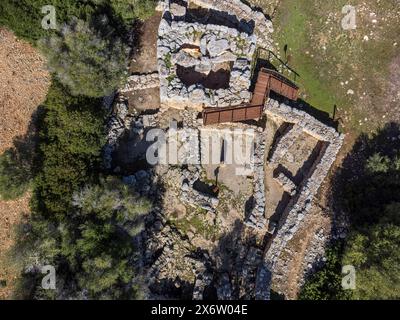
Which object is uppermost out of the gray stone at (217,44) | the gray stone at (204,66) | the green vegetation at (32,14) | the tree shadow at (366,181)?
the green vegetation at (32,14)

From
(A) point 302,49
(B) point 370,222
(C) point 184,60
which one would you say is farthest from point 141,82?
(B) point 370,222

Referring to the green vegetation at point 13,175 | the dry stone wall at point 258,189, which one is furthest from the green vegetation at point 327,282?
the green vegetation at point 13,175

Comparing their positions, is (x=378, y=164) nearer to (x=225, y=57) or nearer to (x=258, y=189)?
(x=258, y=189)

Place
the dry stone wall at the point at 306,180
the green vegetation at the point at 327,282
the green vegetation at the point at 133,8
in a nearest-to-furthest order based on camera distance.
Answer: the green vegetation at the point at 327,282
the green vegetation at the point at 133,8
the dry stone wall at the point at 306,180

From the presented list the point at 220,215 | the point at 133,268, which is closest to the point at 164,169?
the point at 220,215

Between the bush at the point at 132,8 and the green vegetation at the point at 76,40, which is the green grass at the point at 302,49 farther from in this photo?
the green vegetation at the point at 76,40

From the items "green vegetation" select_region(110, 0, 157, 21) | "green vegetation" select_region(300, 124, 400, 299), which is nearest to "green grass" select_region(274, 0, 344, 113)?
"green vegetation" select_region(300, 124, 400, 299)
